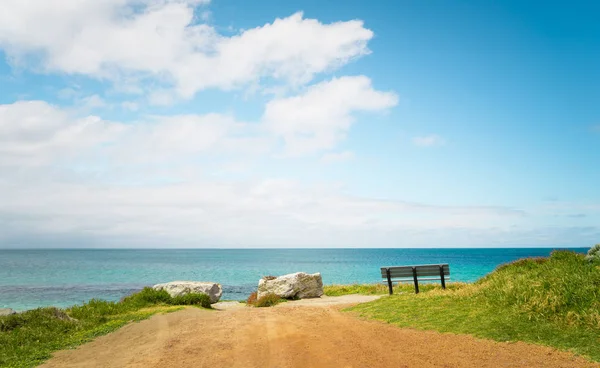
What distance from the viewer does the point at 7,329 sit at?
39.0ft

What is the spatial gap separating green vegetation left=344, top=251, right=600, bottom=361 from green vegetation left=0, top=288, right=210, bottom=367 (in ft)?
27.2

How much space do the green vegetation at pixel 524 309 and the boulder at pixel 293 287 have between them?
6277 mm

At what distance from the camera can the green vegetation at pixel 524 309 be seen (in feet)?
29.7

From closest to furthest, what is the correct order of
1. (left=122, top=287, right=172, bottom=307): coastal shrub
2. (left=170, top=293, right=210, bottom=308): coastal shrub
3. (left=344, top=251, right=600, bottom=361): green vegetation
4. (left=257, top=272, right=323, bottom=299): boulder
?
(left=344, top=251, right=600, bottom=361): green vegetation, (left=122, top=287, right=172, bottom=307): coastal shrub, (left=170, top=293, right=210, bottom=308): coastal shrub, (left=257, top=272, right=323, bottom=299): boulder

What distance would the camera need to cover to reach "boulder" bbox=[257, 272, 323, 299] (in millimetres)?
20562

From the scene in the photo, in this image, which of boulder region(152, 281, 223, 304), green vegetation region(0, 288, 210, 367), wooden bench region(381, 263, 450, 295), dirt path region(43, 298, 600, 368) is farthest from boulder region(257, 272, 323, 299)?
dirt path region(43, 298, 600, 368)

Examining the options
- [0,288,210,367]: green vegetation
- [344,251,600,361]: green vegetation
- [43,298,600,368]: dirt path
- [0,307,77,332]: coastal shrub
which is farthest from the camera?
[0,307,77,332]: coastal shrub

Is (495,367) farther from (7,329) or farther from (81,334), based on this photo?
(7,329)

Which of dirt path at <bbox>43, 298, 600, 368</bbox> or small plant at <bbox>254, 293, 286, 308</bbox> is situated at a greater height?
dirt path at <bbox>43, 298, 600, 368</bbox>

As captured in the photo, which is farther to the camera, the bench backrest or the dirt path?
the bench backrest

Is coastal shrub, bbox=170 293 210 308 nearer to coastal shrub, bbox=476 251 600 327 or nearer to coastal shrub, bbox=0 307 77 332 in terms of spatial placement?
coastal shrub, bbox=0 307 77 332

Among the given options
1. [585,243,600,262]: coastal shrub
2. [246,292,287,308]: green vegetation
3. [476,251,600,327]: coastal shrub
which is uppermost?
[585,243,600,262]: coastal shrub

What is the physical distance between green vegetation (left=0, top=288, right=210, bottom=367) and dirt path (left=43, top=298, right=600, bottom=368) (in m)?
0.55

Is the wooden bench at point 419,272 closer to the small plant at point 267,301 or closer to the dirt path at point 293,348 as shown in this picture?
the dirt path at point 293,348
